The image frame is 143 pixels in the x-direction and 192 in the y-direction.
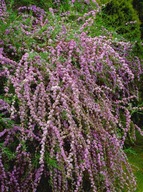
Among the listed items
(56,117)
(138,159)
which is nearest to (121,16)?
(138,159)

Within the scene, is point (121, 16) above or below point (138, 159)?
above

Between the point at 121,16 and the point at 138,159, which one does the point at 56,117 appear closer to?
the point at 138,159

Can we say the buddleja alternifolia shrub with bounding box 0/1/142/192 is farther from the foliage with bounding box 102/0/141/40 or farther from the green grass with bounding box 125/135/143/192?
the foliage with bounding box 102/0/141/40

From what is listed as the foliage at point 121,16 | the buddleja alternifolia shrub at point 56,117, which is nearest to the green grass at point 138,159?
the buddleja alternifolia shrub at point 56,117

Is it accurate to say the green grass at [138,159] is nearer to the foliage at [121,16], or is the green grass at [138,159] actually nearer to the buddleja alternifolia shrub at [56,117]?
A: the buddleja alternifolia shrub at [56,117]

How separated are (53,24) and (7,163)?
4.24 feet

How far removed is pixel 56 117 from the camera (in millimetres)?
2639

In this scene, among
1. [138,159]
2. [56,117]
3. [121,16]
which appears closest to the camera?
[56,117]

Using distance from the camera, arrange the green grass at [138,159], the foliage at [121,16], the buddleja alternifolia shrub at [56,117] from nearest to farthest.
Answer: the buddleja alternifolia shrub at [56,117], the green grass at [138,159], the foliage at [121,16]

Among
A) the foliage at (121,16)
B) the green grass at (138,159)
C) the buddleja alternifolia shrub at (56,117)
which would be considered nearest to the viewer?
the buddleja alternifolia shrub at (56,117)

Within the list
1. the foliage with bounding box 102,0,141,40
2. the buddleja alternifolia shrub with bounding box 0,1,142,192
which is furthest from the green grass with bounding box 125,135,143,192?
the foliage with bounding box 102,0,141,40

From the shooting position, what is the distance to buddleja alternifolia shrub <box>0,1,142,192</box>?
7.66 feet

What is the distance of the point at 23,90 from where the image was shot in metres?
2.50

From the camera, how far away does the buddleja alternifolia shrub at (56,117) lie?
2334 mm
